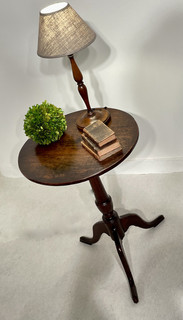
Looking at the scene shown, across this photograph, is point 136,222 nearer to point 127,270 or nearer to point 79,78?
point 127,270

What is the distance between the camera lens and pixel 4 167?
2410 mm

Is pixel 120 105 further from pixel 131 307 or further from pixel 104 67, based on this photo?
pixel 131 307

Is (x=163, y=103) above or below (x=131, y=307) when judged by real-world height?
above

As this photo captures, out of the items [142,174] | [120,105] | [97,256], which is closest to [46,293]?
[97,256]

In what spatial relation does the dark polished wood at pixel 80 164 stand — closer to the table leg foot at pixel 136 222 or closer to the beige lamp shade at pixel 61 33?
the table leg foot at pixel 136 222

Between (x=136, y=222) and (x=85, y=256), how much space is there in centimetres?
36

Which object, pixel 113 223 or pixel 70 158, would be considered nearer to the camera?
pixel 70 158

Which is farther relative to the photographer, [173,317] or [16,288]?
[16,288]

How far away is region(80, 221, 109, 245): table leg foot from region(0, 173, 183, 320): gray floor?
0.05 meters

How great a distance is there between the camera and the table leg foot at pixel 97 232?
160 cm

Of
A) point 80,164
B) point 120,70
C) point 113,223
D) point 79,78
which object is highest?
point 79,78

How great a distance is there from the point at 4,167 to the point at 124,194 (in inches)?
40.7

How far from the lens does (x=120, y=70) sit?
172 cm

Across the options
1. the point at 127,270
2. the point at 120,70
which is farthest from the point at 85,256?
the point at 120,70
